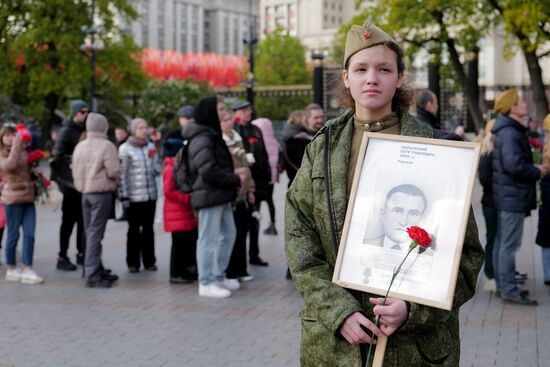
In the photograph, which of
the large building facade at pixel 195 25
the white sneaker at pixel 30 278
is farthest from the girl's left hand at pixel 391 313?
the large building facade at pixel 195 25

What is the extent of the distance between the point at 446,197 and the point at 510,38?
21068 mm

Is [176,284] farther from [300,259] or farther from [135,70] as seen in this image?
[135,70]

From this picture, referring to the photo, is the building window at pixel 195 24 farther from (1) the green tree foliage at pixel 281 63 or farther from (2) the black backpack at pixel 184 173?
(2) the black backpack at pixel 184 173

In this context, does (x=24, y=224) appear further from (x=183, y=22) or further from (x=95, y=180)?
(x=183, y=22)

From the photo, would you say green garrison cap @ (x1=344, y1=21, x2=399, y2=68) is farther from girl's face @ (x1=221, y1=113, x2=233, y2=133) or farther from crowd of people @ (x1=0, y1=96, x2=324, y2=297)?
girl's face @ (x1=221, y1=113, x2=233, y2=133)

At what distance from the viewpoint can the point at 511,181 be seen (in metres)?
7.52

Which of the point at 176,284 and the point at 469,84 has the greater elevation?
the point at 469,84

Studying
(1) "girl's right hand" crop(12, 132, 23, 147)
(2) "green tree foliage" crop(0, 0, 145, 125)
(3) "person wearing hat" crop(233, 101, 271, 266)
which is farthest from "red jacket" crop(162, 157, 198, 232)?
(2) "green tree foliage" crop(0, 0, 145, 125)

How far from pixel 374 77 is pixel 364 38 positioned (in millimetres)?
144

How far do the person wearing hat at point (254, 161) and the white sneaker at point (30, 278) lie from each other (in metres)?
2.53

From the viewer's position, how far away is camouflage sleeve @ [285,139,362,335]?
2.67 meters

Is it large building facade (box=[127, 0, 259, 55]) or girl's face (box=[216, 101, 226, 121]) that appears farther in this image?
large building facade (box=[127, 0, 259, 55])

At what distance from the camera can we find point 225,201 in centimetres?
805

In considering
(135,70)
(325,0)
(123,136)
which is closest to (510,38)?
(123,136)
